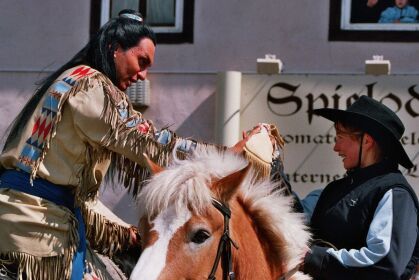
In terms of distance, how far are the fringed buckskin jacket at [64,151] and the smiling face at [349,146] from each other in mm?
586

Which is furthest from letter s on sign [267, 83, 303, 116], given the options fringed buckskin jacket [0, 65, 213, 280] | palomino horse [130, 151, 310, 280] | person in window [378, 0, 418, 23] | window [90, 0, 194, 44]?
palomino horse [130, 151, 310, 280]

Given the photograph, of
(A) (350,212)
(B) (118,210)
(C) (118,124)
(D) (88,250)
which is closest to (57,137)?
(C) (118,124)

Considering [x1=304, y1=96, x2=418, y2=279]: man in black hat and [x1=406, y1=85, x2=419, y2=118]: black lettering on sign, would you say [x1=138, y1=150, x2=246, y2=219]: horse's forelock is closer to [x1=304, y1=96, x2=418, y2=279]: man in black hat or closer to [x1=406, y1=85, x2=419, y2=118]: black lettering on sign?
[x1=304, y1=96, x2=418, y2=279]: man in black hat

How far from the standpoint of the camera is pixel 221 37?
980 centimetres

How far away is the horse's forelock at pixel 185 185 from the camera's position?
3434 mm

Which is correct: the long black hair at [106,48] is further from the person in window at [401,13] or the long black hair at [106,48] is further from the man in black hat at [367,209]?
the person in window at [401,13]

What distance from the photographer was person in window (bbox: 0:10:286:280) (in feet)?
12.6

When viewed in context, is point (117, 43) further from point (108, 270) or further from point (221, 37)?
point (221, 37)

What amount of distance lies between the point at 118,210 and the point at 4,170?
5677 mm

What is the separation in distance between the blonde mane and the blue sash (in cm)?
51

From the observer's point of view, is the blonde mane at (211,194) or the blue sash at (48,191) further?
the blue sash at (48,191)

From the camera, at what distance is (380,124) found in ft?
12.8

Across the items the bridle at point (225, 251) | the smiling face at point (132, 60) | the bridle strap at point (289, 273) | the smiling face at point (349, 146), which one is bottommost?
the bridle strap at point (289, 273)

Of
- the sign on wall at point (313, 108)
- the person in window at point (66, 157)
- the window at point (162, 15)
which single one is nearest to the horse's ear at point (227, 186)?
the person in window at point (66, 157)
